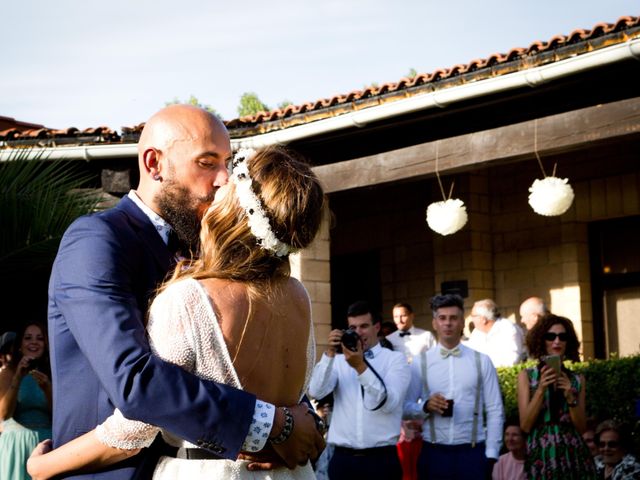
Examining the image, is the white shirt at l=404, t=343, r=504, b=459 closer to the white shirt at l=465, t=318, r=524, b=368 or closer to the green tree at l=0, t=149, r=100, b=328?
the white shirt at l=465, t=318, r=524, b=368

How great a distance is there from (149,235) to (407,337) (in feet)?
25.1

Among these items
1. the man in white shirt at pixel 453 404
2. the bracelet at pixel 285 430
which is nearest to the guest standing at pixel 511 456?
the man in white shirt at pixel 453 404

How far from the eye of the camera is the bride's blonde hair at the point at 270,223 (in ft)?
8.47

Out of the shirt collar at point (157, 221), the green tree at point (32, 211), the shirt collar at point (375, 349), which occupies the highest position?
the green tree at point (32, 211)

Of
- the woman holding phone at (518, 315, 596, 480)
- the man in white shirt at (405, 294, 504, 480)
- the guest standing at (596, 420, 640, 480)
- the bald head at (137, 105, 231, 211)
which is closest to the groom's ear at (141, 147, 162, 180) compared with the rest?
the bald head at (137, 105, 231, 211)

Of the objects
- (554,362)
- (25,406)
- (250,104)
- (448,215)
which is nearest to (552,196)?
(448,215)

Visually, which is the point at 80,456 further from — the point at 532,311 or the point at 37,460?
the point at 532,311

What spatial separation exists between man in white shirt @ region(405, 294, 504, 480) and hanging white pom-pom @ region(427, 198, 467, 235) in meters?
2.71

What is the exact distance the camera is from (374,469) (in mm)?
7457

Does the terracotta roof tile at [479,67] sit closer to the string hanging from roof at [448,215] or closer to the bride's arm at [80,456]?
the string hanging from roof at [448,215]

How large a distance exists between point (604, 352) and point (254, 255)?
10.0 m

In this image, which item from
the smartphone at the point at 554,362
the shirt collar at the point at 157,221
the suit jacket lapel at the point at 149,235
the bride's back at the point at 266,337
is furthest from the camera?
the smartphone at the point at 554,362

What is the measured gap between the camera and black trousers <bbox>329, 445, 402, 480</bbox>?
7.46 metres

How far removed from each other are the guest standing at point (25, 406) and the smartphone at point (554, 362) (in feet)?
11.2
